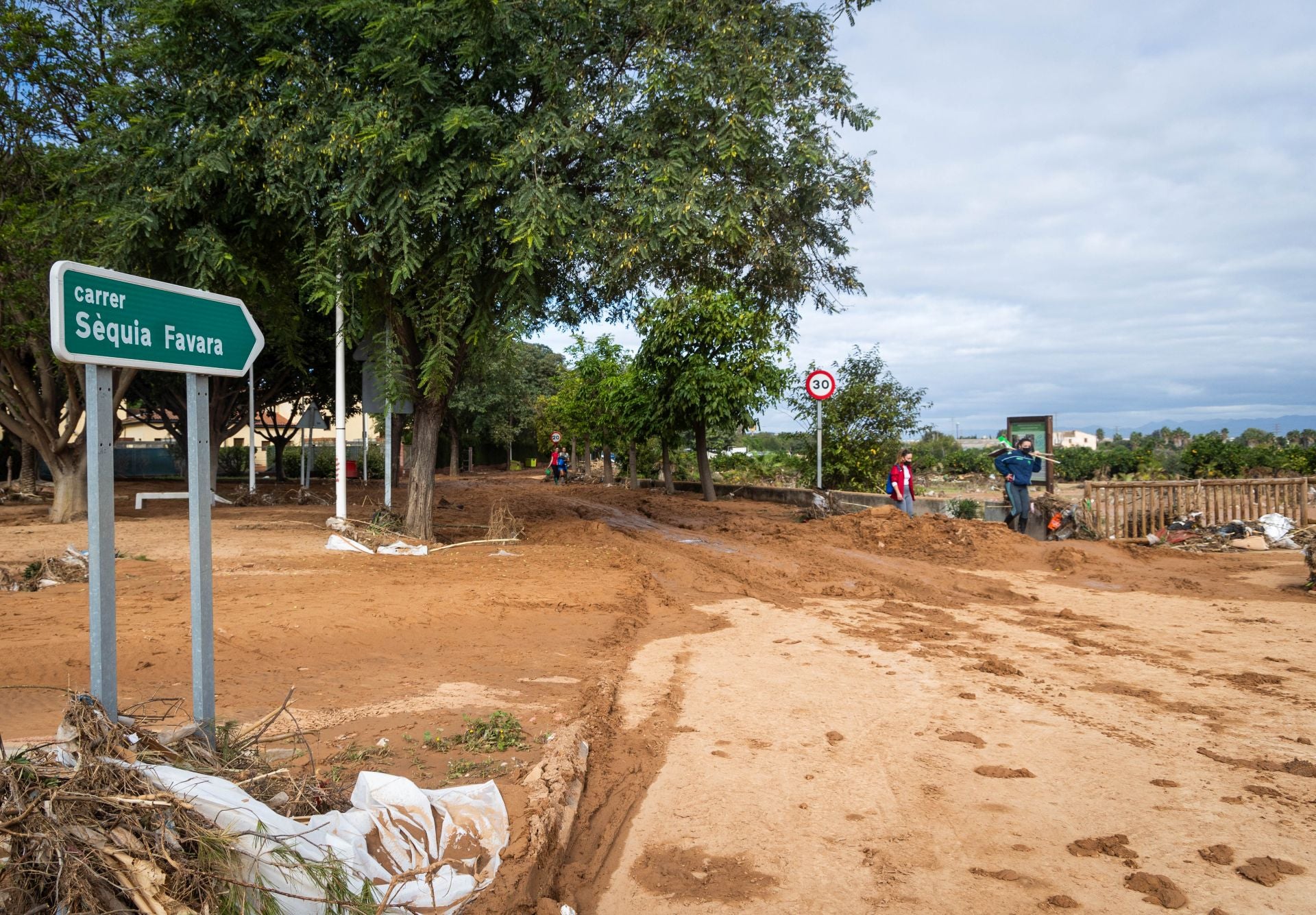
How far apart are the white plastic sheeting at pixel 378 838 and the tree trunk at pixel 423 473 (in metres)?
11.1

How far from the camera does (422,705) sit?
19.7ft

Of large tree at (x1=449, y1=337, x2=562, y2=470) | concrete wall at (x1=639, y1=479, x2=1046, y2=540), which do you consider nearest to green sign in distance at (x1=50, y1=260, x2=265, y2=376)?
concrete wall at (x1=639, y1=479, x2=1046, y2=540)

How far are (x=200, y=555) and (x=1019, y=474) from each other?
575 inches

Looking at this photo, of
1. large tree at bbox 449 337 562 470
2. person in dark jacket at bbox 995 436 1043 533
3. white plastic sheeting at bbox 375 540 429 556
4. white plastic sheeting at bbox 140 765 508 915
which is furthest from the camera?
large tree at bbox 449 337 562 470

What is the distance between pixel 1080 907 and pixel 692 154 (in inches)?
413

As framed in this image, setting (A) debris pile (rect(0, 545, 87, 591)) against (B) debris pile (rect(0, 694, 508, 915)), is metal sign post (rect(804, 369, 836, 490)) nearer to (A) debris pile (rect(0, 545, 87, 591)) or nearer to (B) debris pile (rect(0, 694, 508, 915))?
(A) debris pile (rect(0, 545, 87, 591))

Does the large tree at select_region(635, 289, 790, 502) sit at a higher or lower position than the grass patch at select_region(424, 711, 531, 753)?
higher

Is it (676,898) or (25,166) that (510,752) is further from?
(25,166)

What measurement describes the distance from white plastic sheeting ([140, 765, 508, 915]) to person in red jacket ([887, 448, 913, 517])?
1384 cm

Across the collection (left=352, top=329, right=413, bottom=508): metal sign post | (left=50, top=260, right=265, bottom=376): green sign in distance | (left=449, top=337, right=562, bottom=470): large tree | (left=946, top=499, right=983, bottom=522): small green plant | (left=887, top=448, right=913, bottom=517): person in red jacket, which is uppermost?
(left=449, top=337, right=562, bottom=470): large tree

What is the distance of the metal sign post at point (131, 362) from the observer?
3.29 m

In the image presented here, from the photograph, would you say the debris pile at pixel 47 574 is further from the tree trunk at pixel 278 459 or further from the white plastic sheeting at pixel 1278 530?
the tree trunk at pixel 278 459

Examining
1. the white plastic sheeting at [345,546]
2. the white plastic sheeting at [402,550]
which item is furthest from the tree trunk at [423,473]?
the white plastic sheeting at [345,546]

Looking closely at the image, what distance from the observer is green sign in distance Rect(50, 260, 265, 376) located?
323 centimetres
